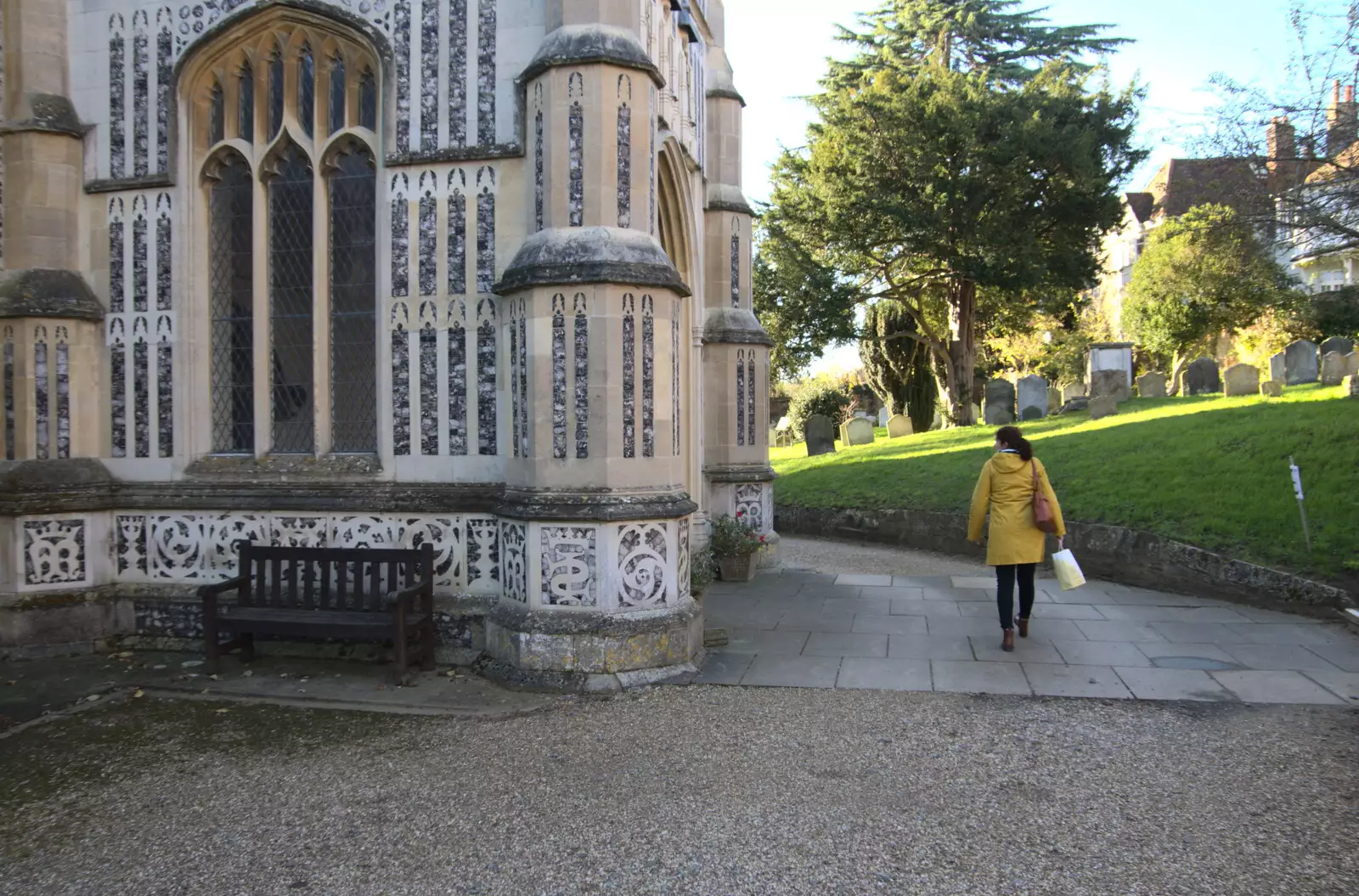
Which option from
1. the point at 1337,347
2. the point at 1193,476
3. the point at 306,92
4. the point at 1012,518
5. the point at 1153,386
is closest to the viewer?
the point at 1012,518

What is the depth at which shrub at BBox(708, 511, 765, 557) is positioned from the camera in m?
10.5

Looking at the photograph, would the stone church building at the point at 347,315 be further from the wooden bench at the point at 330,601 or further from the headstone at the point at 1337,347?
the headstone at the point at 1337,347

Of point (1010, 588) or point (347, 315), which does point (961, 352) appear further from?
point (347, 315)

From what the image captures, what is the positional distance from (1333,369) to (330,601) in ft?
Answer: 68.5

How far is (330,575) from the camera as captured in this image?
6957 mm

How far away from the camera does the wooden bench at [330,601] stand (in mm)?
6516

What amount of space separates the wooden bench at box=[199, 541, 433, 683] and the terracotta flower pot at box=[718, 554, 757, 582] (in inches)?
171

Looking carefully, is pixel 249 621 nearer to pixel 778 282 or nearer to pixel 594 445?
pixel 594 445

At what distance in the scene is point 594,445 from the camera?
6.47 m

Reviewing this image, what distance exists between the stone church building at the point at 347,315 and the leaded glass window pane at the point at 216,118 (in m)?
0.03

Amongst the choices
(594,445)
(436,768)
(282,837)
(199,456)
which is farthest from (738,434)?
(282,837)

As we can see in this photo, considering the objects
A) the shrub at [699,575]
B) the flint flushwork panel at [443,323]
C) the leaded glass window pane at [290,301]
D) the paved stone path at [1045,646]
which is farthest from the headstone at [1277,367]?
the leaded glass window pane at [290,301]

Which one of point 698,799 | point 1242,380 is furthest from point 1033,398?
point 698,799

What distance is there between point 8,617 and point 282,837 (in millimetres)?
4778
